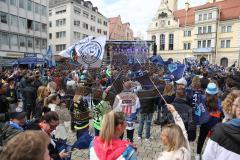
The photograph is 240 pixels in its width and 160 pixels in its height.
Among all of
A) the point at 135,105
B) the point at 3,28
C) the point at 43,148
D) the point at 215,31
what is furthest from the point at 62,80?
the point at 215,31

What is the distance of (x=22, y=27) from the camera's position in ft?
130

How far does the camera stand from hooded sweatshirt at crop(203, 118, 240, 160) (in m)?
2.42

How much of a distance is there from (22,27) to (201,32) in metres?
40.0

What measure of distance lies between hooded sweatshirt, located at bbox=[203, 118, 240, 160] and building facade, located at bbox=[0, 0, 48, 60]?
122 ft

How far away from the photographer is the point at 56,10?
197 feet

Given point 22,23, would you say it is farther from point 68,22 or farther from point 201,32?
point 201,32

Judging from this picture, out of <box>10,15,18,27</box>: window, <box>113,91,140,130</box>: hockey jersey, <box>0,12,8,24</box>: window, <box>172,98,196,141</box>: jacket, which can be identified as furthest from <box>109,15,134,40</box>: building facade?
<box>172,98,196,141</box>: jacket

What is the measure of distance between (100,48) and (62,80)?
15.9ft

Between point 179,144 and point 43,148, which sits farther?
point 179,144

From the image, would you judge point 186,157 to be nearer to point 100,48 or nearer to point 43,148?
point 43,148

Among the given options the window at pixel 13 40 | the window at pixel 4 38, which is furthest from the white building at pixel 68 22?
the window at pixel 4 38

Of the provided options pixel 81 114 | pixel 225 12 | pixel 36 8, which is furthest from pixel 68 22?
pixel 81 114

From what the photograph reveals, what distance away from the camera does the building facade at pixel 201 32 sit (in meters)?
55.2

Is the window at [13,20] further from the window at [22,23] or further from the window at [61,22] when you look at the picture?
the window at [61,22]
